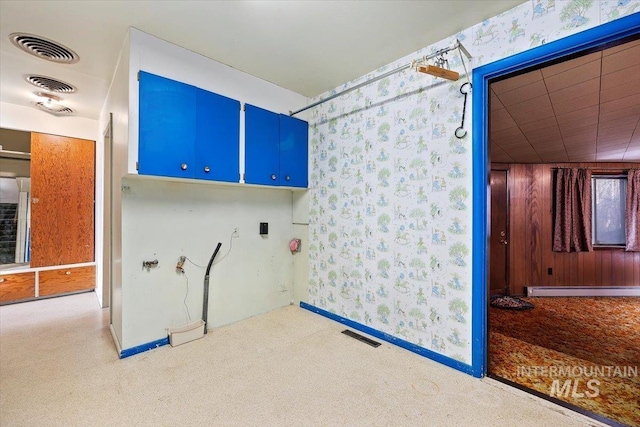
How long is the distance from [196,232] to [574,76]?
368 centimetres

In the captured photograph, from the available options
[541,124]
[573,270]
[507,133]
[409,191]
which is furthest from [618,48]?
[573,270]

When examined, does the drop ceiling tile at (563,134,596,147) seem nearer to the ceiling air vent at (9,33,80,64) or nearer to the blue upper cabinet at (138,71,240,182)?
the blue upper cabinet at (138,71,240,182)

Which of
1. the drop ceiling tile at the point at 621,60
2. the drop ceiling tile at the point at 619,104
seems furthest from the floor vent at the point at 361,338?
the drop ceiling tile at the point at 619,104

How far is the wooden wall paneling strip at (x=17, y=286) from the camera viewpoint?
3746mm

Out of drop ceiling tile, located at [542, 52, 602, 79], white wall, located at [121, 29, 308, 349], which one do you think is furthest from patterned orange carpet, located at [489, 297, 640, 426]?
white wall, located at [121, 29, 308, 349]

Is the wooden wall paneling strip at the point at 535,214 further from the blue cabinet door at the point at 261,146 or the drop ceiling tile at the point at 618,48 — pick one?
the blue cabinet door at the point at 261,146

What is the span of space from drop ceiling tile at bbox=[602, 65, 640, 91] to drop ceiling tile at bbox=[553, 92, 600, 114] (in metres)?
0.18

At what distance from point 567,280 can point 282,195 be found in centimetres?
575

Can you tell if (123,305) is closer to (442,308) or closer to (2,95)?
(442,308)

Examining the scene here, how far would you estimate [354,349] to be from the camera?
8.57ft

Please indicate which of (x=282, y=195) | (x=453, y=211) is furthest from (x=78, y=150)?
(x=453, y=211)

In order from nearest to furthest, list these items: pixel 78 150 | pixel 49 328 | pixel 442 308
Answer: pixel 442 308, pixel 49 328, pixel 78 150

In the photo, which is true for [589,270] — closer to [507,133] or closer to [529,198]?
[529,198]

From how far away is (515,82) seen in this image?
2.50 m
